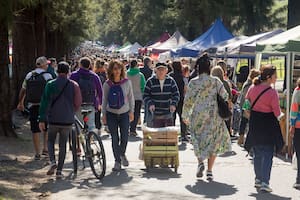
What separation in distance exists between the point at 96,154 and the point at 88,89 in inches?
68.0

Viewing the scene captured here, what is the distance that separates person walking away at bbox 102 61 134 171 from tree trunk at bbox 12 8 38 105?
9.73m

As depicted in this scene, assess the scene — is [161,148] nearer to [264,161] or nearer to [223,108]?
[223,108]

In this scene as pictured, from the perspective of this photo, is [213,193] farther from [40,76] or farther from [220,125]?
[40,76]

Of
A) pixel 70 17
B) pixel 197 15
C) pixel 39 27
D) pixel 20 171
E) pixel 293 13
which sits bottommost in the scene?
pixel 20 171

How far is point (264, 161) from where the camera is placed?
7988 millimetres

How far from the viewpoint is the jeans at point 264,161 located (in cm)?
796

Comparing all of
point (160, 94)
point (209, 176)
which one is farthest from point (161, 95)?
point (209, 176)

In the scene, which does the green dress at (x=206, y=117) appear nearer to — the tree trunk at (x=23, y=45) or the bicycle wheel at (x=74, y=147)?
the bicycle wheel at (x=74, y=147)

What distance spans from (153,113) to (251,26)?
4434 centimetres

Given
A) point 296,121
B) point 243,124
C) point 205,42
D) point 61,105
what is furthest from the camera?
point 205,42

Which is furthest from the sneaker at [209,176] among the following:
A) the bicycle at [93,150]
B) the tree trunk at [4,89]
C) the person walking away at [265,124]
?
the tree trunk at [4,89]

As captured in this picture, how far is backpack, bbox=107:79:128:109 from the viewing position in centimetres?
953

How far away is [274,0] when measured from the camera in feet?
178

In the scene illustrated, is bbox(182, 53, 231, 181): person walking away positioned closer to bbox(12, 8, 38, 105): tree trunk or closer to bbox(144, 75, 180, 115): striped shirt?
bbox(144, 75, 180, 115): striped shirt
